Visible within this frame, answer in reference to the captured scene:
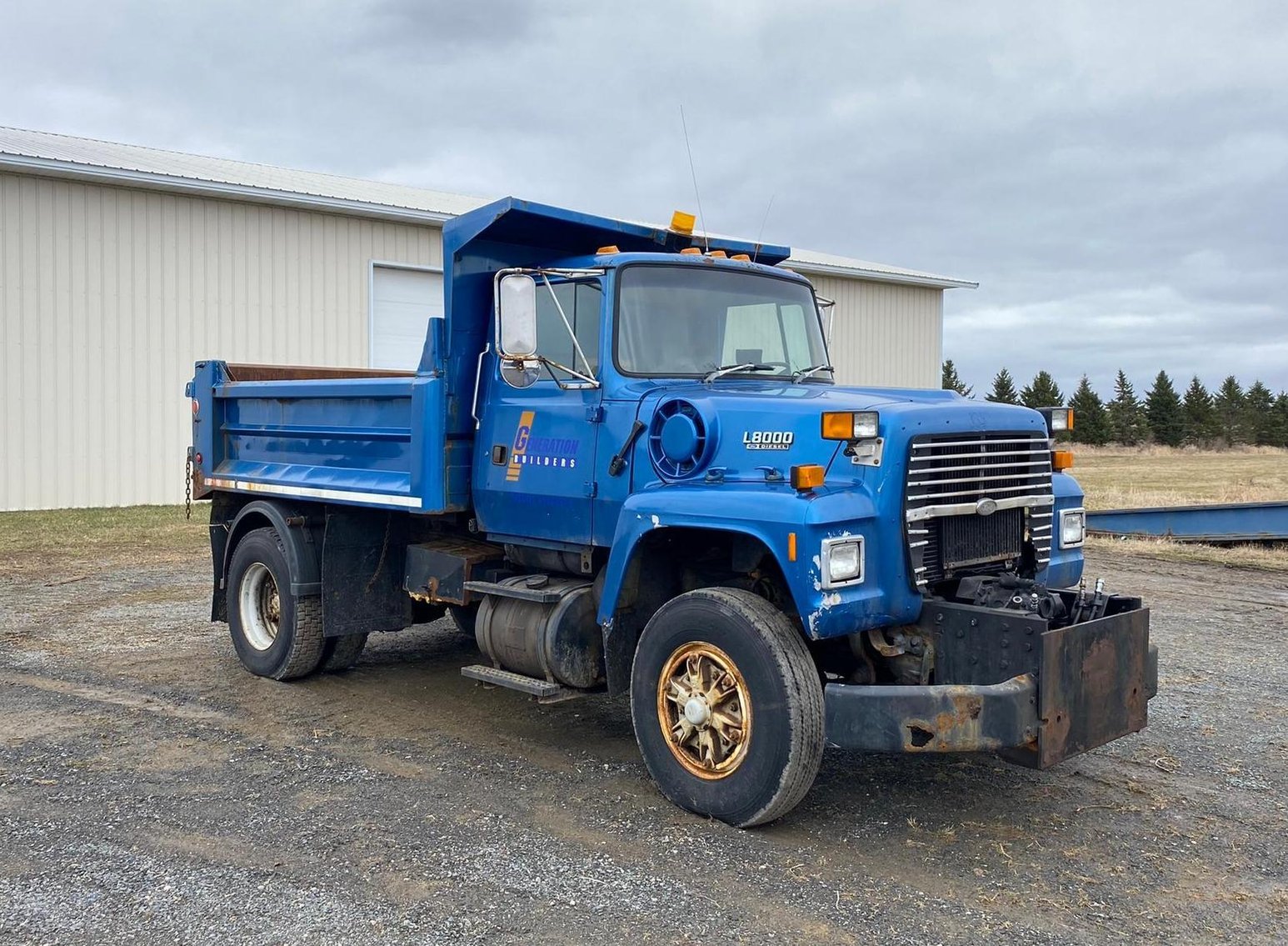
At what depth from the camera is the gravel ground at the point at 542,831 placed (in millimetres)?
4035

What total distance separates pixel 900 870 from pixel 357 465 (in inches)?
160

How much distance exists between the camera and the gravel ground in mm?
4035

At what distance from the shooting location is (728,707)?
16.2 ft

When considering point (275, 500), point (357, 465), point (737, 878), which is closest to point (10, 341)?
point (275, 500)

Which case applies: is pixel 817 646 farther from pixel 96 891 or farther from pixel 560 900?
pixel 96 891

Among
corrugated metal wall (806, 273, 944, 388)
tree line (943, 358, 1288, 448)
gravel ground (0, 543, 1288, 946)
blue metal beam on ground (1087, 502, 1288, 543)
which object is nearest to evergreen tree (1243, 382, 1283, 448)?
tree line (943, 358, 1288, 448)

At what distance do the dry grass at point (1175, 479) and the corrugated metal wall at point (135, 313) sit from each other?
13.2 metres

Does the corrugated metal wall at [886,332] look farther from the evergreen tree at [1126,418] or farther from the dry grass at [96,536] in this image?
the evergreen tree at [1126,418]

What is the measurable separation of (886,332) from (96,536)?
17.7 m

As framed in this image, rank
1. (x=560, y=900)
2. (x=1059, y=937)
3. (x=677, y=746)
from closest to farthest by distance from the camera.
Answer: (x=1059, y=937) < (x=560, y=900) < (x=677, y=746)

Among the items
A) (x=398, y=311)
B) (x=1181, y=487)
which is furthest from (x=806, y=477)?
(x=1181, y=487)

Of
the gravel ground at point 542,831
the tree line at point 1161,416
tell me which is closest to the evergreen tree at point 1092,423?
the tree line at point 1161,416

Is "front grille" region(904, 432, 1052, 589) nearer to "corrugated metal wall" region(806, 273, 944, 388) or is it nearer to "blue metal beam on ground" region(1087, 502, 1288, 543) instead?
"blue metal beam on ground" region(1087, 502, 1288, 543)

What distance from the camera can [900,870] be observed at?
449 centimetres
